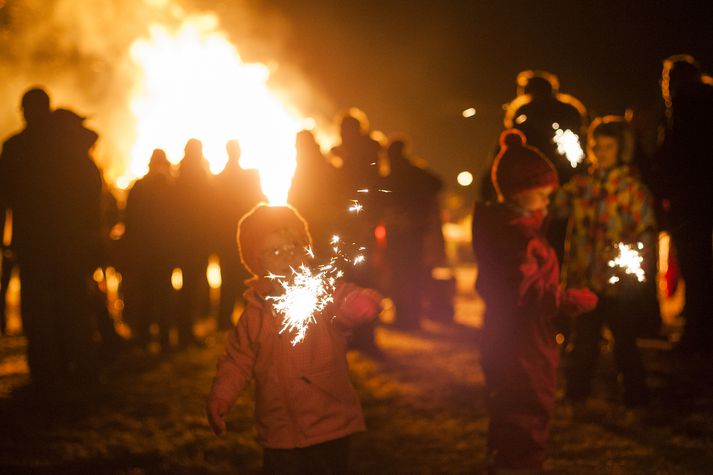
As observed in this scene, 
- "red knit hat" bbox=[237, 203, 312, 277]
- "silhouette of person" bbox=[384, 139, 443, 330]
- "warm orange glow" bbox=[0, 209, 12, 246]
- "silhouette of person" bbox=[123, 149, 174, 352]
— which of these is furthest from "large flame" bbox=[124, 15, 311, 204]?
"red knit hat" bbox=[237, 203, 312, 277]

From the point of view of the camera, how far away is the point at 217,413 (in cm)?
351

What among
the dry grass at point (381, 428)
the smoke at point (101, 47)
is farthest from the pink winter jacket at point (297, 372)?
the smoke at point (101, 47)

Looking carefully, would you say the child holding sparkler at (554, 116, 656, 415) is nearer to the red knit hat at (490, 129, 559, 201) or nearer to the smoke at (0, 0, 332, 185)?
the red knit hat at (490, 129, 559, 201)

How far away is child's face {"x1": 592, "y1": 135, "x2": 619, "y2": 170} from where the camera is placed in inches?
226

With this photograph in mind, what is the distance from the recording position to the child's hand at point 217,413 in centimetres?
347

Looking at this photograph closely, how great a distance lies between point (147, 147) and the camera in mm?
17172

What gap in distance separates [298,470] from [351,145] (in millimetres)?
4936

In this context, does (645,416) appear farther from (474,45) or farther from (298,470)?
(474,45)

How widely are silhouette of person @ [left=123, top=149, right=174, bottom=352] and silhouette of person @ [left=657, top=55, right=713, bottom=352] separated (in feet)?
17.7

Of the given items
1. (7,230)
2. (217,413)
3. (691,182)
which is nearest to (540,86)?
(691,182)

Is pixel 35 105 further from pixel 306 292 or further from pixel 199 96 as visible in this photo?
pixel 199 96

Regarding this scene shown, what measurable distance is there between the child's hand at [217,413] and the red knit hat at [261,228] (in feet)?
2.31

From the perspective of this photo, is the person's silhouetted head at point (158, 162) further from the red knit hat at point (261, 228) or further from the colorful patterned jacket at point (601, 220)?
the red knit hat at point (261, 228)

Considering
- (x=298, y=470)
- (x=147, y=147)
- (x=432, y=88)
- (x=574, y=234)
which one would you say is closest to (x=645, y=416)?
(x=574, y=234)
